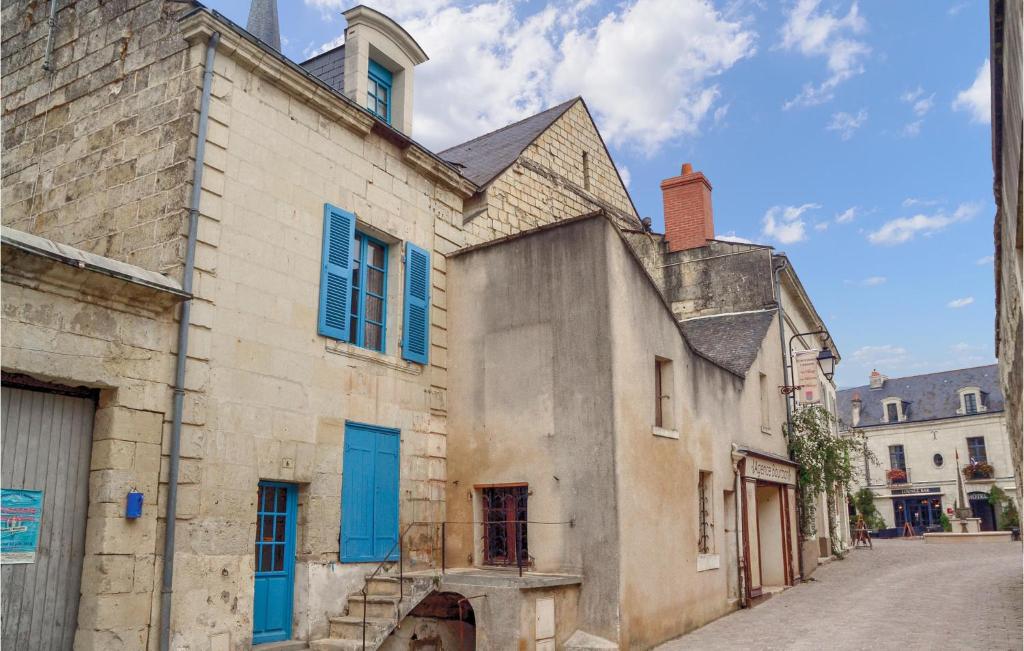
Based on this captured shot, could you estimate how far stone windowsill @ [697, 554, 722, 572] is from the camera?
10438 mm

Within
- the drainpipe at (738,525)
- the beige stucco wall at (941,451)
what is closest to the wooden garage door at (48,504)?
the drainpipe at (738,525)

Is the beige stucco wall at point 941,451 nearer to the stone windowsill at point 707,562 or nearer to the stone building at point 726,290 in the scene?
the stone building at point 726,290

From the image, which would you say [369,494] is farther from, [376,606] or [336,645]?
[336,645]

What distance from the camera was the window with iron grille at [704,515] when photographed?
10859 mm

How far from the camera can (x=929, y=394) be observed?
135 feet

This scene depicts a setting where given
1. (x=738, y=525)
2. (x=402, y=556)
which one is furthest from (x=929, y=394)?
(x=402, y=556)

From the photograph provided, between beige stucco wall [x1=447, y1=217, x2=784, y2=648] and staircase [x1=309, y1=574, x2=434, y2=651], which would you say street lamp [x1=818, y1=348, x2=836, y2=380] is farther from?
staircase [x1=309, y1=574, x2=434, y2=651]

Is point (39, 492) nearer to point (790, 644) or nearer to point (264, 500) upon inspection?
point (264, 500)

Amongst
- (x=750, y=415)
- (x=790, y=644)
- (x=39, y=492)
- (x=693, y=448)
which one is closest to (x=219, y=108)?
(x=39, y=492)

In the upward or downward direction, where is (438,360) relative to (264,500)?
upward

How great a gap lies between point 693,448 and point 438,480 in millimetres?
3570

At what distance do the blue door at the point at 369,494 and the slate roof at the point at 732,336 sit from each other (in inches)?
263

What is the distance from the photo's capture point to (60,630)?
20.2ft

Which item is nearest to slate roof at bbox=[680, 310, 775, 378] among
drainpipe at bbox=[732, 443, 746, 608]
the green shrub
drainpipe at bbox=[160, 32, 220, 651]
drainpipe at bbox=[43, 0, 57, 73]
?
drainpipe at bbox=[732, 443, 746, 608]
